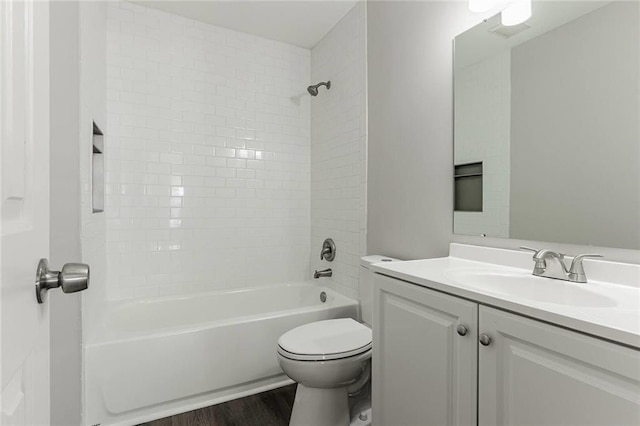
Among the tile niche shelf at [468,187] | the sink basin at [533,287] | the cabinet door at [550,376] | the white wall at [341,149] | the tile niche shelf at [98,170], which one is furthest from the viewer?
the white wall at [341,149]

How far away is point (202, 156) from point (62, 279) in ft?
7.38

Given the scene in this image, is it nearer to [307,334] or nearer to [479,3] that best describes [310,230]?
[307,334]

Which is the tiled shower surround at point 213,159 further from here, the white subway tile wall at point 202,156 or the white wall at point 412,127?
the white wall at point 412,127

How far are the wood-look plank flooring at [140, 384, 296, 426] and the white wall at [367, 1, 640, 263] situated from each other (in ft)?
3.57

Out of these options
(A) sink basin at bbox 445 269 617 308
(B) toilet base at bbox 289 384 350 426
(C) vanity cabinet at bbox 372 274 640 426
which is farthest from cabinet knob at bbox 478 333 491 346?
(B) toilet base at bbox 289 384 350 426

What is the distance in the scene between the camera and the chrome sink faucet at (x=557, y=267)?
41.8 inches

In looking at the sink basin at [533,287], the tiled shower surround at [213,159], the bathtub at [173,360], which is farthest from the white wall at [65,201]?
the sink basin at [533,287]

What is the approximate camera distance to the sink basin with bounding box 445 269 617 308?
1.00m

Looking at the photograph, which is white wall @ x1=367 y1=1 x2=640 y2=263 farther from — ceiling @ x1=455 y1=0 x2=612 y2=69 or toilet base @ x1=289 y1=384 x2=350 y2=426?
toilet base @ x1=289 y1=384 x2=350 y2=426

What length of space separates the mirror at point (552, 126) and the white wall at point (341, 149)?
0.89 meters

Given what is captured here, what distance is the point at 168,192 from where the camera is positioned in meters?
2.53

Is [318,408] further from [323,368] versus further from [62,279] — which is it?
[62,279]

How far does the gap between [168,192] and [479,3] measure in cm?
226

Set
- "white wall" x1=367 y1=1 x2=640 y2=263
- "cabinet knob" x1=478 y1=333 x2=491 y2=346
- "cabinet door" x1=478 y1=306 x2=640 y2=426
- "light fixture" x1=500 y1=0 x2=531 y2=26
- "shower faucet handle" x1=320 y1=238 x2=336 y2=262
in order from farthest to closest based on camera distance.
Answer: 1. "shower faucet handle" x1=320 y1=238 x2=336 y2=262
2. "white wall" x1=367 y1=1 x2=640 y2=263
3. "light fixture" x1=500 y1=0 x2=531 y2=26
4. "cabinet knob" x1=478 y1=333 x2=491 y2=346
5. "cabinet door" x1=478 y1=306 x2=640 y2=426
